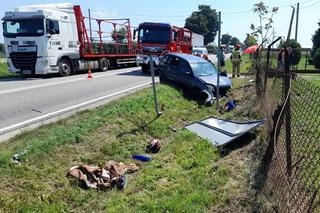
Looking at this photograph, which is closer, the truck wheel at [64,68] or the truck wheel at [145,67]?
the truck wheel at [64,68]

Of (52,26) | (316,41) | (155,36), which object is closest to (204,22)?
(316,41)

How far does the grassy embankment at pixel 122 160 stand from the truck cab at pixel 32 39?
10396mm

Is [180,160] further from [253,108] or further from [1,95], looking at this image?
[1,95]

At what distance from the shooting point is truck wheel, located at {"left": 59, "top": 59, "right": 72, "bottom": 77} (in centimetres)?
1886

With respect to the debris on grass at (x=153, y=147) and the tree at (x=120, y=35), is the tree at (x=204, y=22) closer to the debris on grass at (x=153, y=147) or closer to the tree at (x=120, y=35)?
the tree at (x=120, y=35)

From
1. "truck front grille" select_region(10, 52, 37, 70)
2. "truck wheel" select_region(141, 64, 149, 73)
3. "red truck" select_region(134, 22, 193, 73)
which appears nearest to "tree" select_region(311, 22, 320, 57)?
"red truck" select_region(134, 22, 193, 73)

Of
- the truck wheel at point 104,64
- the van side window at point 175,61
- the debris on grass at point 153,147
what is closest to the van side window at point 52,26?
the truck wheel at point 104,64

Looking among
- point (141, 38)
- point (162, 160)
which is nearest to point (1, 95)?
point (162, 160)

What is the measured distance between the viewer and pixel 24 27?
17.1 meters

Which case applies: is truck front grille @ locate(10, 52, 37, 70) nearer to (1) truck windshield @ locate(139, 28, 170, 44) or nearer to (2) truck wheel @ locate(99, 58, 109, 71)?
(2) truck wheel @ locate(99, 58, 109, 71)

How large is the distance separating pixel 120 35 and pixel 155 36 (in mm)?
5740

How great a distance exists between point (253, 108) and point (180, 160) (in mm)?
3703

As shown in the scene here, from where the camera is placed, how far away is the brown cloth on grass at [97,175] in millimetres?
5012

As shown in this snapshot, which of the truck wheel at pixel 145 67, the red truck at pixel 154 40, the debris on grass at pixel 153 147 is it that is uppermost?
the red truck at pixel 154 40
